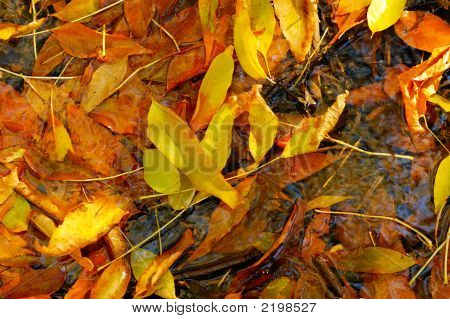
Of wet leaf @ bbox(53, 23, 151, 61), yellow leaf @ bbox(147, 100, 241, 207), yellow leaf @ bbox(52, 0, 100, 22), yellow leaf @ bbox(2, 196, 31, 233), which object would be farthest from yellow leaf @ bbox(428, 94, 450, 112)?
yellow leaf @ bbox(2, 196, 31, 233)

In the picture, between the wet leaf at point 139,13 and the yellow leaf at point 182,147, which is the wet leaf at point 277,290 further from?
the wet leaf at point 139,13

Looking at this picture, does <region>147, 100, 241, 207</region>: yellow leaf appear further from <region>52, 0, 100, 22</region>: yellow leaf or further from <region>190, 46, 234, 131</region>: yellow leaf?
<region>52, 0, 100, 22</region>: yellow leaf

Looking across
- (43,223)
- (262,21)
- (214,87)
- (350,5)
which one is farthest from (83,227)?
(350,5)

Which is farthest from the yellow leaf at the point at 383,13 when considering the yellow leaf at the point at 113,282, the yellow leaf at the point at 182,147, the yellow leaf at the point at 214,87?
the yellow leaf at the point at 113,282

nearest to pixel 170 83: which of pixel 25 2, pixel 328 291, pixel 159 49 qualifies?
pixel 159 49

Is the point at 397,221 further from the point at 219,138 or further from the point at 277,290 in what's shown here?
the point at 219,138

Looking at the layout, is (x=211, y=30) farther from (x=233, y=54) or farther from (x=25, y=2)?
(x=25, y=2)
